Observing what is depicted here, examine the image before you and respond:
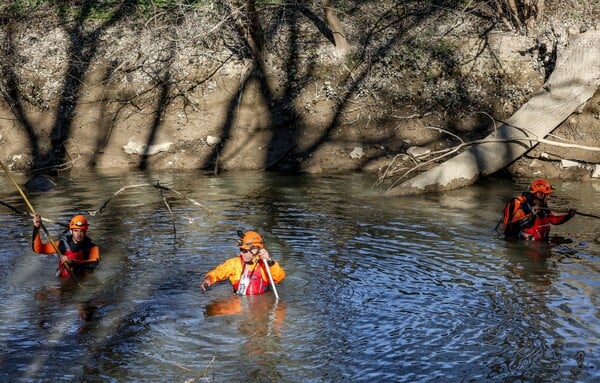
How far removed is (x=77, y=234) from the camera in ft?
43.7

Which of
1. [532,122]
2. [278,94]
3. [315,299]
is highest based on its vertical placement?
[278,94]

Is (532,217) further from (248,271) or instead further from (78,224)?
(78,224)

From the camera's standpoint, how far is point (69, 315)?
38.0ft

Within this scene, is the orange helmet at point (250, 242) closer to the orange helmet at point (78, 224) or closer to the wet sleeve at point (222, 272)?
the wet sleeve at point (222, 272)

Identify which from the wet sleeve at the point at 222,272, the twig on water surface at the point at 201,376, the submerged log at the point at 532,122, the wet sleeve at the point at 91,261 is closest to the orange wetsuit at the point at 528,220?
the submerged log at the point at 532,122

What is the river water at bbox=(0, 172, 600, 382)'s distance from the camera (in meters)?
9.63

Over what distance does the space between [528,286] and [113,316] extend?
608 centimetres

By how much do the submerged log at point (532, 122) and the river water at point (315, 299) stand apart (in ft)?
3.52

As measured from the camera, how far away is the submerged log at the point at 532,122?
20.4 m

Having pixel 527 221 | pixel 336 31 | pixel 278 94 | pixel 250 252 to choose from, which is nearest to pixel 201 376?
pixel 250 252

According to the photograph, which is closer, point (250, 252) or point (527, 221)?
point (250, 252)

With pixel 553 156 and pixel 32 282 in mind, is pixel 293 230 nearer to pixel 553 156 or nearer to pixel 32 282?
pixel 32 282

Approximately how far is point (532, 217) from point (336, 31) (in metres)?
11.8

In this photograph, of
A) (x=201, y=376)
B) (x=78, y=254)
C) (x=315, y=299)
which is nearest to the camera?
(x=201, y=376)
